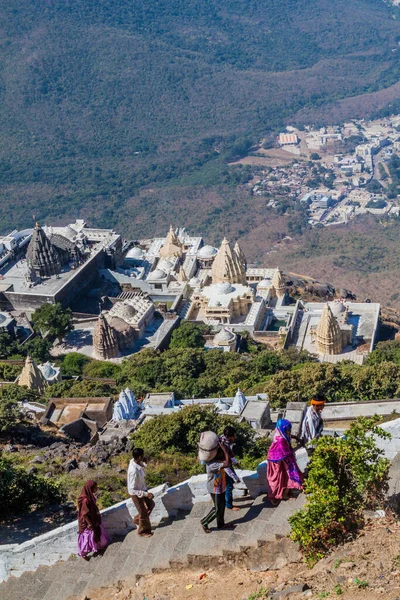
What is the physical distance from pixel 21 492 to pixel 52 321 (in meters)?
29.1

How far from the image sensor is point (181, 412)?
2297 centimetres

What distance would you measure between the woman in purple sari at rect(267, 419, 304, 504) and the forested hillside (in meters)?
90.2

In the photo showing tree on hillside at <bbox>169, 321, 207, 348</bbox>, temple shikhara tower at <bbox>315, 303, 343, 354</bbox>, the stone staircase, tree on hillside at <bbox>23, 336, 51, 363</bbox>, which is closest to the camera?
the stone staircase

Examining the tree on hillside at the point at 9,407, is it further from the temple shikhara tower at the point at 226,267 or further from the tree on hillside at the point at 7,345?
the temple shikhara tower at the point at 226,267

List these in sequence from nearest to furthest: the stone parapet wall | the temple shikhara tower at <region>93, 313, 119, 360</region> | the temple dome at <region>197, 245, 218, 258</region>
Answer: the stone parapet wall, the temple shikhara tower at <region>93, 313, 119, 360</region>, the temple dome at <region>197, 245, 218, 258</region>

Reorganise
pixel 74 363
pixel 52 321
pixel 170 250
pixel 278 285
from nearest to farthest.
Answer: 1. pixel 74 363
2. pixel 52 321
3. pixel 278 285
4. pixel 170 250

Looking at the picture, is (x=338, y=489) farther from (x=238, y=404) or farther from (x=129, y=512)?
(x=238, y=404)

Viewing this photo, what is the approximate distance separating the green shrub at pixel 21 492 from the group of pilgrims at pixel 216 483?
351 cm

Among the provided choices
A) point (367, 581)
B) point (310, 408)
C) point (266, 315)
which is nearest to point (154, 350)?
point (266, 315)

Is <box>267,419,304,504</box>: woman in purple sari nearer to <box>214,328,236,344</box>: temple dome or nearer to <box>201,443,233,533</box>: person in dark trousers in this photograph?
<box>201,443,233,533</box>: person in dark trousers

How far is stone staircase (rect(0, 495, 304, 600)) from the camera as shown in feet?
41.0

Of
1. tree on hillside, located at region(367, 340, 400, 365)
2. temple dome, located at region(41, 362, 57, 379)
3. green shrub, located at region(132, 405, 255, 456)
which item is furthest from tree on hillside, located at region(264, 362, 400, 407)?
temple dome, located at region(41, 362, 57, 379)

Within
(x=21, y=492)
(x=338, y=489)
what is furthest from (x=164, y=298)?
(x=338, y=489)

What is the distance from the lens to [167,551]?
42.1 feet
